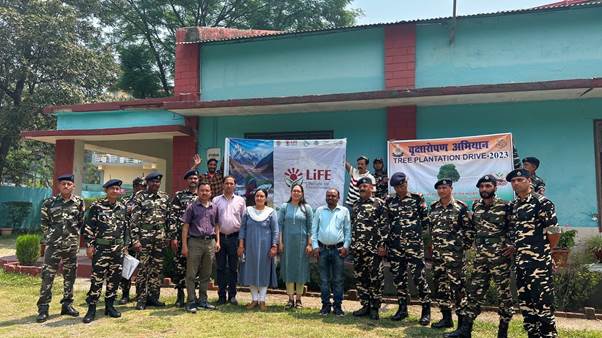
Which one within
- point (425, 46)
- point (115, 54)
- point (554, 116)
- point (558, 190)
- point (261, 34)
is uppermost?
point (115, 54)

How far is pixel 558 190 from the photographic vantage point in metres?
8.08

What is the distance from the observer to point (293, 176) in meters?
8.12

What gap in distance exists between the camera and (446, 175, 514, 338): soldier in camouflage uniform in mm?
4918

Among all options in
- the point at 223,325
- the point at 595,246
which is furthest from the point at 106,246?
the point at 595,246

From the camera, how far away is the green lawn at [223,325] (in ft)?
17.4

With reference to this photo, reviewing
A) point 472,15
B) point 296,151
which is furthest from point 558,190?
point 296,151

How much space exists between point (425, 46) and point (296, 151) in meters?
3.40

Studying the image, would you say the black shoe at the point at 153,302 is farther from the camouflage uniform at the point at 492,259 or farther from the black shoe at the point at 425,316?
the camouflage uniform at the point at 492,259

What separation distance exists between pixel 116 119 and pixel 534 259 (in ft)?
30.0

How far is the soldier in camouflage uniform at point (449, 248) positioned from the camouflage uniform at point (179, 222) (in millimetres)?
3309

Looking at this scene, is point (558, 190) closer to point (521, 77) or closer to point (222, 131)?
point (521, 77)

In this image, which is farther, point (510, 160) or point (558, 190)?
point (558, 190)

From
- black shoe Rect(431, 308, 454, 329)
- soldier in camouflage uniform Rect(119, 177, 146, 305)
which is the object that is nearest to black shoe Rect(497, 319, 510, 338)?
black shoe Rect(431, 308, 454, 329)

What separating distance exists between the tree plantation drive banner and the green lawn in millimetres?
2139
